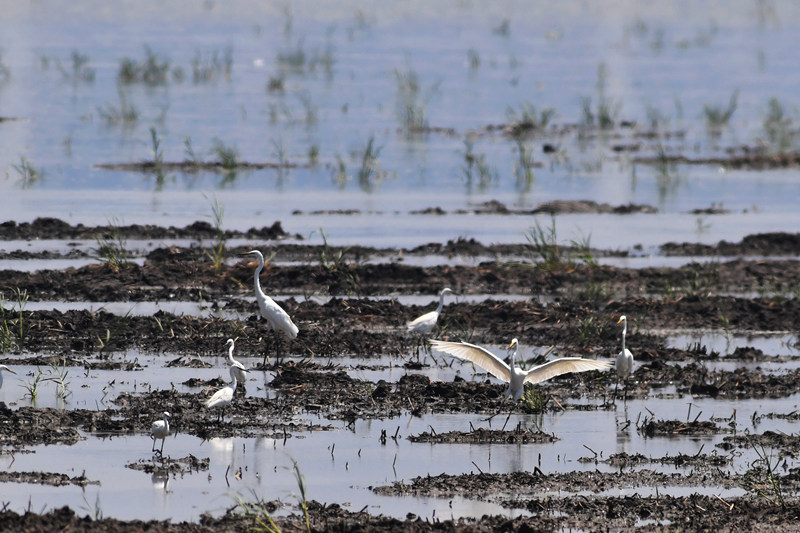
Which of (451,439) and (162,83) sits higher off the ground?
(162,83)

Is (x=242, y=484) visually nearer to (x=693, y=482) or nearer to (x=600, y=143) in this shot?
(x=693, y=482)

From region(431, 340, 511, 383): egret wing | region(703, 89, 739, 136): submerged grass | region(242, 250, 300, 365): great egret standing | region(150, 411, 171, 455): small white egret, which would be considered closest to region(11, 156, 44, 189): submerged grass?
region(242, 250, 300, 365): great egret standing

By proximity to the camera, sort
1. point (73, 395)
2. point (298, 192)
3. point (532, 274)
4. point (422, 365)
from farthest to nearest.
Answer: point (298, 192) → point (532, 274) → point (422, 365) → point (73, 395)

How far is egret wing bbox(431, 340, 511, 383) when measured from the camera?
39.3 ft

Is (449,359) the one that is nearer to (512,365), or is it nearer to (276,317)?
(276,317)

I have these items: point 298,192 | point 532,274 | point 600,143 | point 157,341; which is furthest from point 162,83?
point 157,341

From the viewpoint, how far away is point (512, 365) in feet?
38.2

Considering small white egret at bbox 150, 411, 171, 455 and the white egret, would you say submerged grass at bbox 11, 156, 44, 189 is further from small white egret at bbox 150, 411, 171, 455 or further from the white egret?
small white egret at bbox 150, 411, 171, 455

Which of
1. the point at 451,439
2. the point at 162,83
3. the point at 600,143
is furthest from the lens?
the point at 162,83

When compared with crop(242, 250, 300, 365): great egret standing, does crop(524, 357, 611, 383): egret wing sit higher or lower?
lower

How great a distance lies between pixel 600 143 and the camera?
37250mm

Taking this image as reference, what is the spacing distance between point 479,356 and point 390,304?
433cm

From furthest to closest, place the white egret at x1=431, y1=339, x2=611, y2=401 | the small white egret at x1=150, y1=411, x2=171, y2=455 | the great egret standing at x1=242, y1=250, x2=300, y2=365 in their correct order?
the great egret standing at x1=242, y1=250, x2=300, y2=365, the white egret at x1=431, y1=339, x2=611, y2=401, the small white egret at x1=150, y1=411, x2=171, y2=455

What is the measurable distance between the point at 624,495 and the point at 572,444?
161cm
